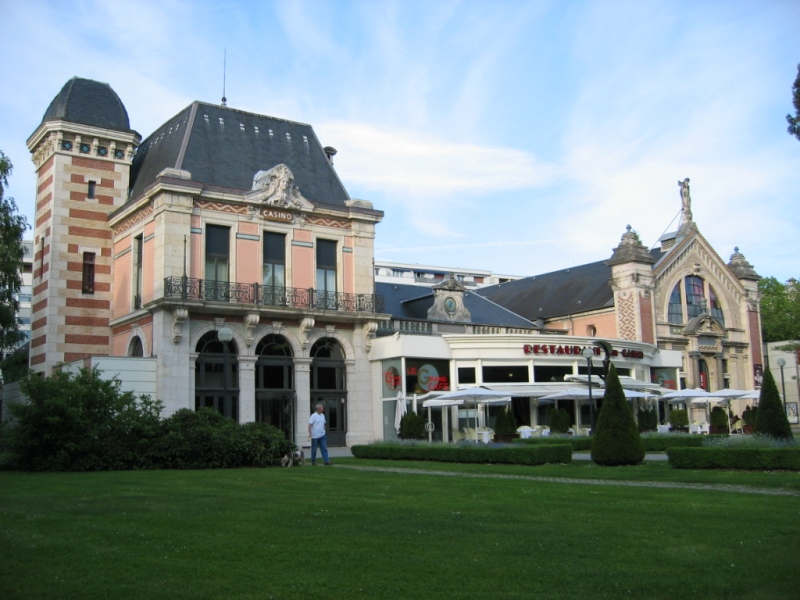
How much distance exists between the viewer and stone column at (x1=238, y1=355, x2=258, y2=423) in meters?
31.5

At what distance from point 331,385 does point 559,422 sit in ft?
32.2

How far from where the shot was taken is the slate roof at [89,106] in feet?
113

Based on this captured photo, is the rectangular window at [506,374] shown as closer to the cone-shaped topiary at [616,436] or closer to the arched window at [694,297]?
the cone-shaped topiary at [616,436]

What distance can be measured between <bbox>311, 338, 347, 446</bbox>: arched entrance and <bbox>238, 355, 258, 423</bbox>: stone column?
114 inches

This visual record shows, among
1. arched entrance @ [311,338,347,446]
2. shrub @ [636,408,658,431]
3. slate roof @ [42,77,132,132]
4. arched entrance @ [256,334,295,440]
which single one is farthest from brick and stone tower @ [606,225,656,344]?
slate roof @ [42,77,132,132]

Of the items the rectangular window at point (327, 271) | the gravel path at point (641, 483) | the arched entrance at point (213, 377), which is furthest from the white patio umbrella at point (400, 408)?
the gravel path at point (641, 483)

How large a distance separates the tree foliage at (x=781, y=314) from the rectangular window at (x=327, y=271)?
4045cm

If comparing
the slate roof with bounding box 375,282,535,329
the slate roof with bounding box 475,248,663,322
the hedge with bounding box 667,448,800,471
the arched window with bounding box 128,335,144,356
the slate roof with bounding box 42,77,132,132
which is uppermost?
the slate roof with bounding box 42,77,132,132

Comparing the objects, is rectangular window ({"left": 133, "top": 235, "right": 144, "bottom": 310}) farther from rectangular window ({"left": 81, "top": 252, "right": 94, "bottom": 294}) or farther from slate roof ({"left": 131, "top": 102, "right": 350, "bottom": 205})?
rectangular window ({"left": 81, "top": 252, "right": 94, "bottom": 294})

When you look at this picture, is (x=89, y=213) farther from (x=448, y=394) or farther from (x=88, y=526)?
(x=88, y=526)

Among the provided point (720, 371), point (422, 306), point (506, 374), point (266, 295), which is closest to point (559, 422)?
point (506, 374)

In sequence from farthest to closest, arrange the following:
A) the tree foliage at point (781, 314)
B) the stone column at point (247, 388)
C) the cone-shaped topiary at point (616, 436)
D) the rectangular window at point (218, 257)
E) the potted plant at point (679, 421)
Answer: the tree foliage at point (781, 314) → the potted plant at point (679, 421) → the rectangular window at point (218, 257) → the stone column at point (247, 388) → the cone-shaped topiary at point (616, 436)

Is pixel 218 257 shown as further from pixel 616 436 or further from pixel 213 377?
pixel 616 436

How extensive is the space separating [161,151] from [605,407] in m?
23.5
